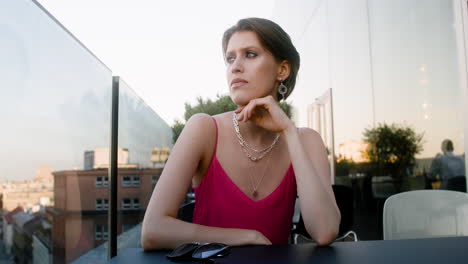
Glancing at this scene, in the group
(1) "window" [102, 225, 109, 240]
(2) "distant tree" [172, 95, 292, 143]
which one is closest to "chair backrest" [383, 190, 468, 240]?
(1) "window" [102, 225, 109, 240]

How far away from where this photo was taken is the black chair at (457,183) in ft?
11.4

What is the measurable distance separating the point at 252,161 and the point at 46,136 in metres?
0.84

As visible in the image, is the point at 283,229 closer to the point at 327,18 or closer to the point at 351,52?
the point at 351,52

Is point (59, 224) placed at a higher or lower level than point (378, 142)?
lower

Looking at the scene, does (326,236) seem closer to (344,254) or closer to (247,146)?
(344,254)

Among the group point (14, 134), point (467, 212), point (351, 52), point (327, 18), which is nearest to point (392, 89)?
point (351, 52)

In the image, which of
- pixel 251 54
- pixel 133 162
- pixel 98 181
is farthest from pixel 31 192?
pixel 133 162

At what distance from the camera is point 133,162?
8.75 feet

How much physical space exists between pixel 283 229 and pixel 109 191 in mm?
1206

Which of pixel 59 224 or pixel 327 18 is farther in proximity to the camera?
pixel 327 18

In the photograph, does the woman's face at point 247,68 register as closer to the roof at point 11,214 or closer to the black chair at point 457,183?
the roof at point 11,214

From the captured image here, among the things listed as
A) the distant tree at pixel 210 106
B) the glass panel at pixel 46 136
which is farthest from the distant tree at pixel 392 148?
the distant tree at pixel 210 106

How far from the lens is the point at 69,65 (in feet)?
5.02

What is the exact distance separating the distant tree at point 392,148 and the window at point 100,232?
3.75 m
